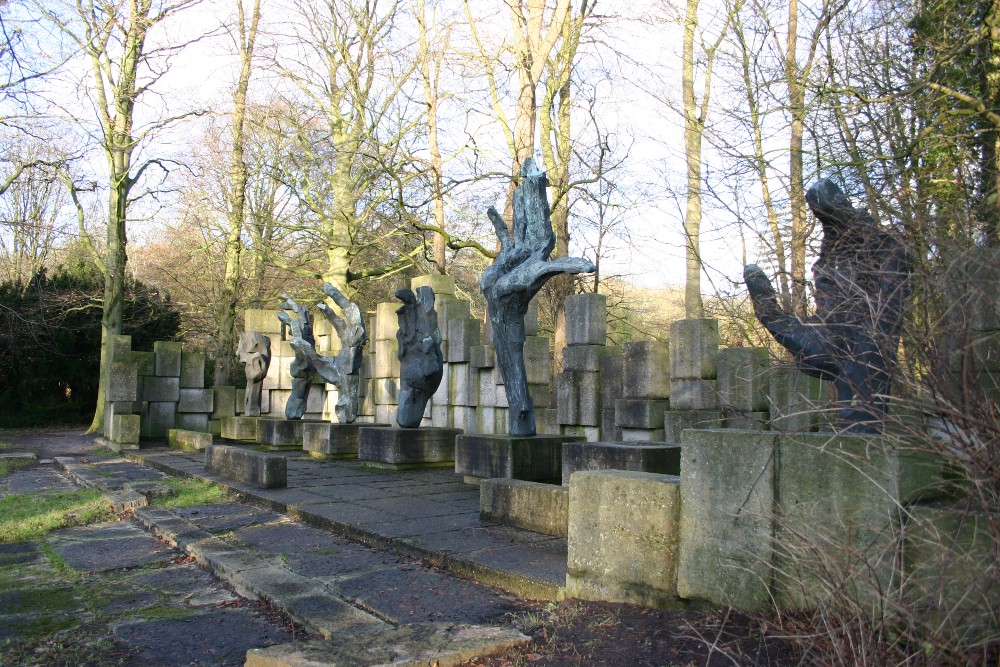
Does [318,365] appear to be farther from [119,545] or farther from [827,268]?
[827,268]

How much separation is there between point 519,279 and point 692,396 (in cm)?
226

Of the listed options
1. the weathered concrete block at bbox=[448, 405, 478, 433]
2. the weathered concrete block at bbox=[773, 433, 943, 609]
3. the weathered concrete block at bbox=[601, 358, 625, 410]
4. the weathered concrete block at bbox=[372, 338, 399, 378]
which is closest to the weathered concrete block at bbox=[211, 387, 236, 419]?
the weathered concrete block at bbox=[372, 338, 399, 378]

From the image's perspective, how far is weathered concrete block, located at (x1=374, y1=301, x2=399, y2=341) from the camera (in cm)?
1527

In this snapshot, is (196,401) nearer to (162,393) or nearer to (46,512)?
(162,393)

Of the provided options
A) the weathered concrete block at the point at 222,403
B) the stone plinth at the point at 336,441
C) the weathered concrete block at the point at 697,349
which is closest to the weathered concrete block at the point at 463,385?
the stone plinth at the point at 336,441

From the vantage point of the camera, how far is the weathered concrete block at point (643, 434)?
30.8ft

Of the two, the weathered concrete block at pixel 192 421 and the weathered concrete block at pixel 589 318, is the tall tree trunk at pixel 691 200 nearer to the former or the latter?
the weathered concrete block at pixel 589 318

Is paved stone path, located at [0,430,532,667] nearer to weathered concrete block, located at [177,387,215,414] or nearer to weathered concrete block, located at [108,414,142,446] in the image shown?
weathered concrete block, located at [108,414,142,446]

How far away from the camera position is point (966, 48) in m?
8.35

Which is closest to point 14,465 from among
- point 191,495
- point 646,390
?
point 191,495

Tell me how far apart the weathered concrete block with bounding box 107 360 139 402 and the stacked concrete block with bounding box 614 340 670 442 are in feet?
34.9

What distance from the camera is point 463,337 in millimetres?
12594

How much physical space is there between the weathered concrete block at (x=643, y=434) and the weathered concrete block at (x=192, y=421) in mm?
11563

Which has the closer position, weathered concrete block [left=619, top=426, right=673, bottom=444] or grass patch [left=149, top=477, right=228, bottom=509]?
grass patch [left=149, top=477, right=228, bottom=509]
